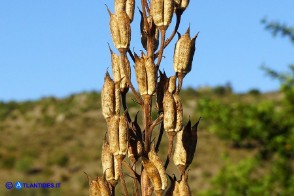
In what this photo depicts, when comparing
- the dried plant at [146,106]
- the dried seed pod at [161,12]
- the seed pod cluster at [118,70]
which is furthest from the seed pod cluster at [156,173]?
the dried seed pod at [161,12]

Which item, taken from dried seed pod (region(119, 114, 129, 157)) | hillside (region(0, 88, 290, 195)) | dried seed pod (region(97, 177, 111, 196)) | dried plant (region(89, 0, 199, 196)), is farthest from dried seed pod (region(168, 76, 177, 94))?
hillside (region(0, 88, 290, 195))

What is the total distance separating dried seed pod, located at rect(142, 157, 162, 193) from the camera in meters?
4.05

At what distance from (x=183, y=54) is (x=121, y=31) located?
15.7 inches

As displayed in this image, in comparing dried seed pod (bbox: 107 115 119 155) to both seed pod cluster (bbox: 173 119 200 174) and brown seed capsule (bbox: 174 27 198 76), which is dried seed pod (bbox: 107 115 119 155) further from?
brown seed capsule (bbox: 174 27 198 76)

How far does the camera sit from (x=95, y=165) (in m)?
47.6

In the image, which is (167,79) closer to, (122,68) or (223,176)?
(122,68)

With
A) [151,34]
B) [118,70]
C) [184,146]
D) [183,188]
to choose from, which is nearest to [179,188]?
[183,188]

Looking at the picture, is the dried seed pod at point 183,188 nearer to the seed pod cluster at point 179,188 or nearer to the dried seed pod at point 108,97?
the seed pod cluster at point 179,188

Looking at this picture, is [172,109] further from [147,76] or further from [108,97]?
[108,97]

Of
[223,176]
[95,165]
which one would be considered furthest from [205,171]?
[223,176]

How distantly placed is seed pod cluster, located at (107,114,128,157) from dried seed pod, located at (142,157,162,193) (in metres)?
0.15

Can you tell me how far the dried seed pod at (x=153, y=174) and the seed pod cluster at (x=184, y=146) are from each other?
0.25 metres

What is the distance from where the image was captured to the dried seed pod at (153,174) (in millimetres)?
4055

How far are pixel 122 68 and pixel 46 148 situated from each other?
48193 mm
